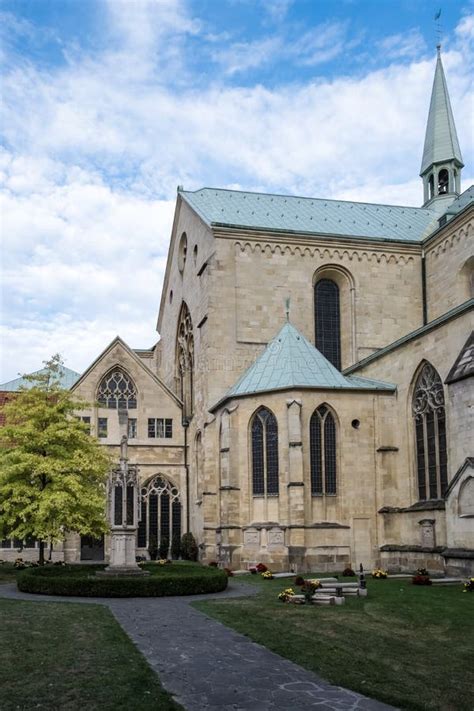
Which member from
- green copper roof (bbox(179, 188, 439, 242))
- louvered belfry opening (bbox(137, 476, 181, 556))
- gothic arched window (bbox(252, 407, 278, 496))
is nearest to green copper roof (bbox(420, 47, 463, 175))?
green copper roof (bbox(179, 188, 439, 242))

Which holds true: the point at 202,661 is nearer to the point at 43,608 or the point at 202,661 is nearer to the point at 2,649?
the point at 2,649

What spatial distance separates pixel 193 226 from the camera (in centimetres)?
4484

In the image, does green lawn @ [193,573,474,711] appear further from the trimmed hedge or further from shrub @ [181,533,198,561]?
shrub @ [181,533,198,561]

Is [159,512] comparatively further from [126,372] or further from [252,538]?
[252,538]

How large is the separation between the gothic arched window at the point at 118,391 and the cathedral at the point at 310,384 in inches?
3.2

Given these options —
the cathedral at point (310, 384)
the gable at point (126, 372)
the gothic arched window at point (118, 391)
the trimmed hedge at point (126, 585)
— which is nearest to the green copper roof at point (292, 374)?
the cathedral at point (310, 384)

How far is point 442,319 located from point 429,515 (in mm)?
7457

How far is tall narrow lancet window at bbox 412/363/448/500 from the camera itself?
2991cm

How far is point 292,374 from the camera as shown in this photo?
3353cm

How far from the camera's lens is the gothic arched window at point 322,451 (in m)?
32.8

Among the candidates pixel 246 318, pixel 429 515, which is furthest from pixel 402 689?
pixel 246 318

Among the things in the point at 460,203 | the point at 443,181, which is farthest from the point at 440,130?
the point at 460,203

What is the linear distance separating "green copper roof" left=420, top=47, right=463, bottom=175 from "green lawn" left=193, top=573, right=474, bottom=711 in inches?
1309

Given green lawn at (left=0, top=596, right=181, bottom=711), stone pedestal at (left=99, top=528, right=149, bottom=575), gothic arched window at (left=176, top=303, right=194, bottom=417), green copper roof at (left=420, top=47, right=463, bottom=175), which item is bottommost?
green lawn at (left=0, top=596, right=181, bottom=711)
